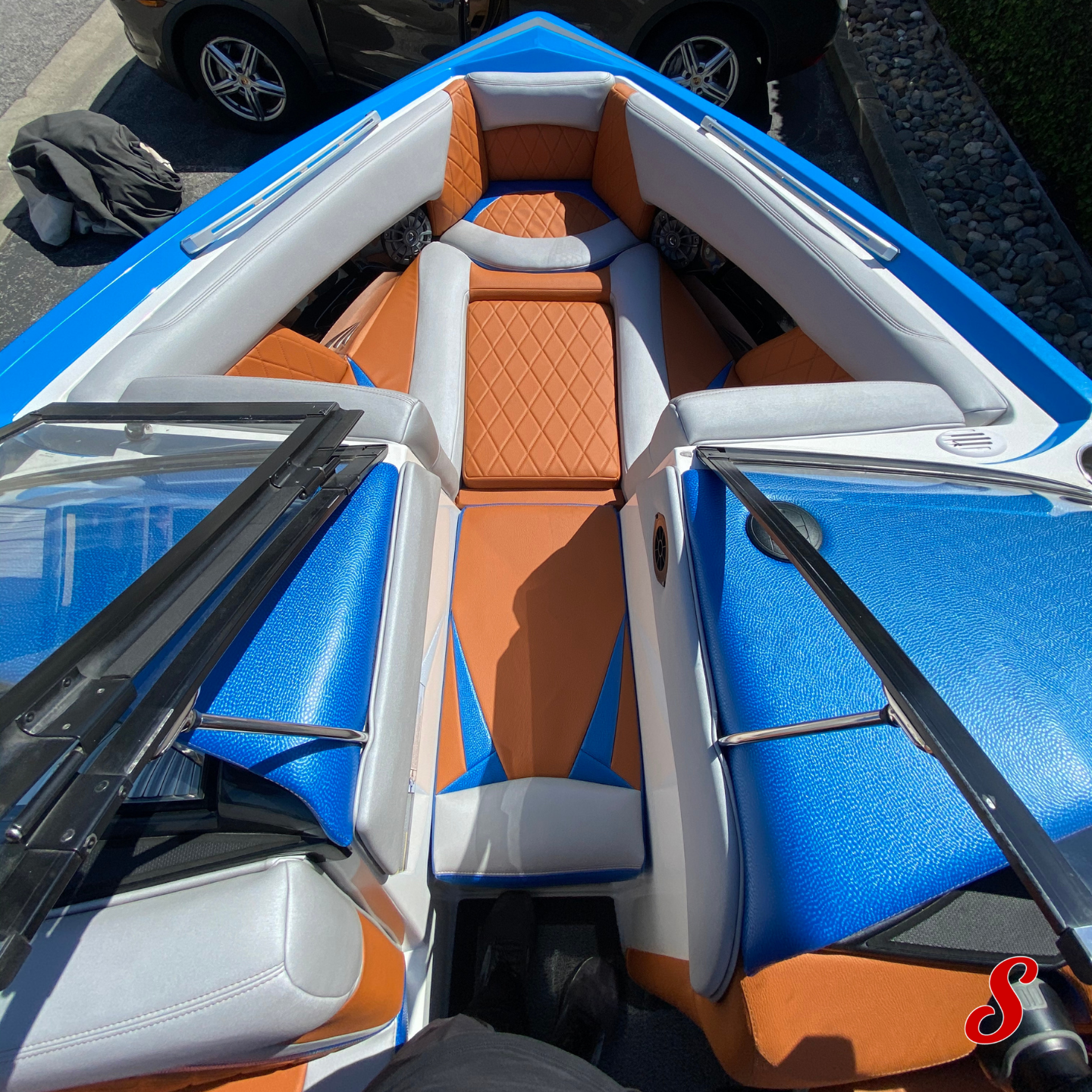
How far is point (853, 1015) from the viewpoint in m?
0.78

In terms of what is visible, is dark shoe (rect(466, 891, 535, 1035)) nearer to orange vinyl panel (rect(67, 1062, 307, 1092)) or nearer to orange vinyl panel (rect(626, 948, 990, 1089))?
orange vinyl panel (rect(67, 1062, 307, 1092))

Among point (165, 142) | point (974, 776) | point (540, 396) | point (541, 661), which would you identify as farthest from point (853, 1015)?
point (165, 142)

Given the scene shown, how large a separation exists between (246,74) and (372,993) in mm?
3533

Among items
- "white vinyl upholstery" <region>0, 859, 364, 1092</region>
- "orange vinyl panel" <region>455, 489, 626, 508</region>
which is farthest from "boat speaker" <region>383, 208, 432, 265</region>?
"white vinyl upholstery" <region>0, 859, 364, 1092</region>

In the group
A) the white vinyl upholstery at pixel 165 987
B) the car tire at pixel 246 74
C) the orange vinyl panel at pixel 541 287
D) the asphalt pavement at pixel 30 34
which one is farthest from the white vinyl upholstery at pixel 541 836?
the asphalt pavement at pixel 30 34

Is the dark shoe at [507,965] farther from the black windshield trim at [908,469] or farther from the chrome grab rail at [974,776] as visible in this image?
the black windshield trim at [908,469]

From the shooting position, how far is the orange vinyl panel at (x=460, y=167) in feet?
6.49

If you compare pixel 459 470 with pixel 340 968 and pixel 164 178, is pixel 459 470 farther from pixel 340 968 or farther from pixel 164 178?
pixel 164 178

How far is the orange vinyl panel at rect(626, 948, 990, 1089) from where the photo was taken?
77 cm

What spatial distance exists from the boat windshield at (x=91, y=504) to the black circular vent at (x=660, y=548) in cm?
69

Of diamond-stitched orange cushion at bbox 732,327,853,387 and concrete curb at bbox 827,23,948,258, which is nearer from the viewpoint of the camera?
diamond-stitched orange cushion at bbox 732,327,853,387

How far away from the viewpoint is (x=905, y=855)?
75cm

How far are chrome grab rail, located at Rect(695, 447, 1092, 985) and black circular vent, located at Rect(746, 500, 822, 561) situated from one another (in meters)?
0.12

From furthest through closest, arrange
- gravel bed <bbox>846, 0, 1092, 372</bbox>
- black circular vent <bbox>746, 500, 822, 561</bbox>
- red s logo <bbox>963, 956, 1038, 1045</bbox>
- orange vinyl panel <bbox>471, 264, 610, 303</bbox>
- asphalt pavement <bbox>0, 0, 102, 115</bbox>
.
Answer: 1. asphalt pavement <bbox>0, 0, 102, 115</bbox>
2. gravel bed <bbox>846, 0, 1092, 372</bbox>
3. orange vinyl panel <bbox>471, 264, 610, 303</bbox>
4. black circular vent <bbox>746, 500, 822, 561</bbox>
5. red s logo <bbox>963, 956, 1038, 1045</bbox>
